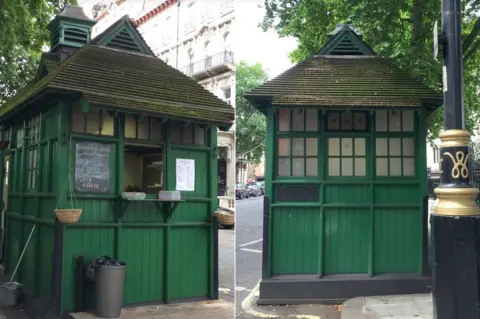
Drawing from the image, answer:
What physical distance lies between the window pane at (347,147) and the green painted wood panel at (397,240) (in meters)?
0.66

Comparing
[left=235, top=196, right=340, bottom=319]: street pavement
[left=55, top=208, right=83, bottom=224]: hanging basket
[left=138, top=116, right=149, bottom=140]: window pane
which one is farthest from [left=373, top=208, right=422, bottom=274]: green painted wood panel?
[left=55, top=208, right=83, bottom=224]: hanging basket

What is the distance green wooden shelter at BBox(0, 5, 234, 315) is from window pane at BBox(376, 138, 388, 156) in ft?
5.16

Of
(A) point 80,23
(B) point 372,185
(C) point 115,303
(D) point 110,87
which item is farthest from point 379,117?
(A) point 80,23

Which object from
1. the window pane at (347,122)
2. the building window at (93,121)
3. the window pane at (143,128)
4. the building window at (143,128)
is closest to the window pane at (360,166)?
the window pane at (347,122)

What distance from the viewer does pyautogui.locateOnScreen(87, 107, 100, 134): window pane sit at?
4.75m

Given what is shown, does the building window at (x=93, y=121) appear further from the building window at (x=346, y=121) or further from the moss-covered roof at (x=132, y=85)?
the building window at (x=346, y=121)

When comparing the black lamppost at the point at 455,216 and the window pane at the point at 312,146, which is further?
the window pane at the point at 312,146

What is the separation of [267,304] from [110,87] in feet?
8.69

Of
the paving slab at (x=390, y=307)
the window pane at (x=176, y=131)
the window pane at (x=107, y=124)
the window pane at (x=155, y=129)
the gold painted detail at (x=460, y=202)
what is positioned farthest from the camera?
the window pane at (x=176, y=131)

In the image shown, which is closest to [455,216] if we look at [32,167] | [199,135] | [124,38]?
[199,135]

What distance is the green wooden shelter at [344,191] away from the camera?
487 cm

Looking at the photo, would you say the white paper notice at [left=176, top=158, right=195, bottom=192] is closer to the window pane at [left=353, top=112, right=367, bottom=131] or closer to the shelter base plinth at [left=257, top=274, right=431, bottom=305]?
the shelter base plinth at [left=257, top=274, right=431, bottom=305]

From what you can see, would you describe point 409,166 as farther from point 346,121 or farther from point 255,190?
point 255,190

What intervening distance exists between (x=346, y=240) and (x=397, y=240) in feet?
1.70
